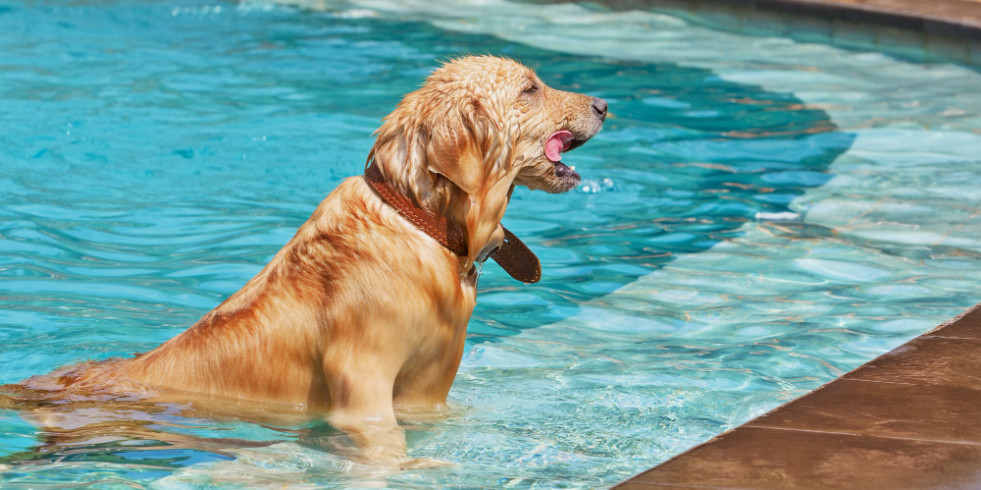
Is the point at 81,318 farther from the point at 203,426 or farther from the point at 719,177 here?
the point at 719,177

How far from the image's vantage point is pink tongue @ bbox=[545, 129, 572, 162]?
4.83m

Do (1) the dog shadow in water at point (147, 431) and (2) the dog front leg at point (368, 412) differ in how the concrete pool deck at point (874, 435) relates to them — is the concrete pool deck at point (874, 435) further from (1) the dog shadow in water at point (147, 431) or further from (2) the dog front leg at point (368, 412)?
(1) the dog shadow in water at point (147, 431)

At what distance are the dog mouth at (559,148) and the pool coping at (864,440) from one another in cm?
125

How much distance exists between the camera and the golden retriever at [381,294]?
435 cm

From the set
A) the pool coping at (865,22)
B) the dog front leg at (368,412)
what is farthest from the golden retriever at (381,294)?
the pool coping at (865,22)

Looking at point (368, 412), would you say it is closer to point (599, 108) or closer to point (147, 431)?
point (147, 431)

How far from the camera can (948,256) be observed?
774 cm

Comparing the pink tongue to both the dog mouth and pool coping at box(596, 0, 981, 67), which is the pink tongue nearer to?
the dog mouth

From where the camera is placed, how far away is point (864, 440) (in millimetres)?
4152

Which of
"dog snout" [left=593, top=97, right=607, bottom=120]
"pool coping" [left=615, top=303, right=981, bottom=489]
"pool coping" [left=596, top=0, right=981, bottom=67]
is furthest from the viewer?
"pool coping" [left=596, top=0, right=981, bottom=67]

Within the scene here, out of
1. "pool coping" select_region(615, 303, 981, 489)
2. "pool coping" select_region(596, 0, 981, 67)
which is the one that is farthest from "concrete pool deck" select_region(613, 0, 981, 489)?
"pool coping" select_region(596, 0, 981, 67)

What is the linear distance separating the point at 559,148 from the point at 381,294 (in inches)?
41.4

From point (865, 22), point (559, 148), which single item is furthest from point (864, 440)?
point (865, 22)

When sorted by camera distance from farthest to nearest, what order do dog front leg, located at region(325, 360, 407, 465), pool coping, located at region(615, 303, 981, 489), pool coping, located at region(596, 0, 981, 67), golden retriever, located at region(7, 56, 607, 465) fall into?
pool coping, located at region(596, 0, 981, 67)
golden retriever, located at region(7, 56, 607, 465)
dog front leg, located at region(325, 360, 407, 465)
pool coping, located at region(615, 303, 981, 489)
